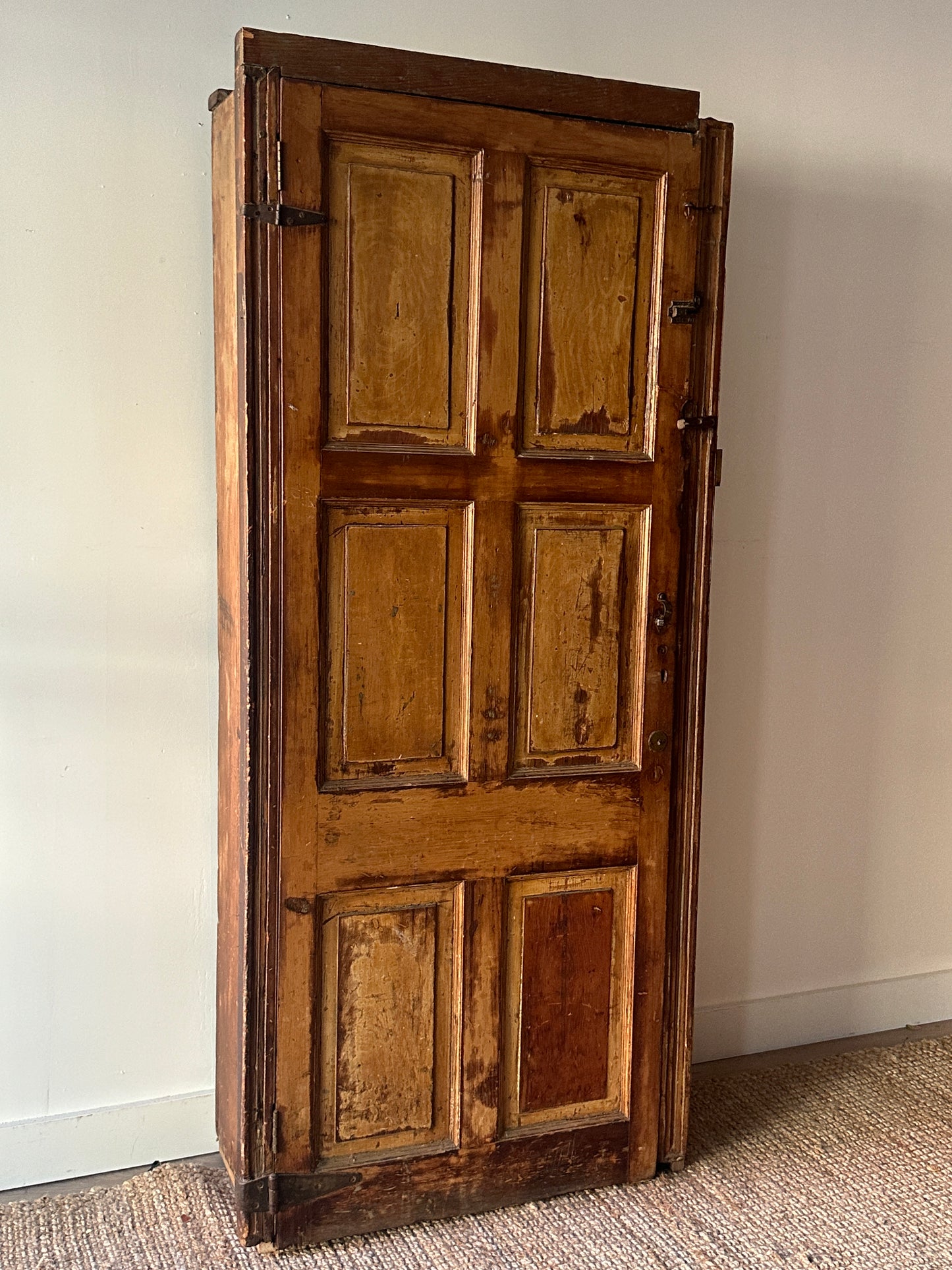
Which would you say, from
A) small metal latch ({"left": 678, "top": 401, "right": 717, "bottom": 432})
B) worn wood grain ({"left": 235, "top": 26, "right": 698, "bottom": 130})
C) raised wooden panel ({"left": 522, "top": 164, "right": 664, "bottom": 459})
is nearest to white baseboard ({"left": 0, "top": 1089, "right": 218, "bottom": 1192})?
raised wooden panel ({"left": 522, "top": 164, "right": 664, "bottom": 459})

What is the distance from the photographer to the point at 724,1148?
2.67 m

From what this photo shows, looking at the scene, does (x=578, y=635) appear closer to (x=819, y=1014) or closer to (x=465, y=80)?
(x=465, y=80)

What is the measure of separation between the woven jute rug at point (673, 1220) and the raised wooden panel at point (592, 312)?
1555mm

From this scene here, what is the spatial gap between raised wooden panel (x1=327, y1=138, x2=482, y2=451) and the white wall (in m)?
0.43

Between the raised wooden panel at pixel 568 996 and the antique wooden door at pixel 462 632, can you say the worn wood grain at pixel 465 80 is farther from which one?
the raised wooden panel at pixel 568 996

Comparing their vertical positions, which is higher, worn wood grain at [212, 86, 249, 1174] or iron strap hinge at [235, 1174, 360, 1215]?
worn wood grain at [212, 86, 249, 1174]

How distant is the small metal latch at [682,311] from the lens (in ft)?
7.57

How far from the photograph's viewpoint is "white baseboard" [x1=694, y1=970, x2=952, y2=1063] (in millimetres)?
3072

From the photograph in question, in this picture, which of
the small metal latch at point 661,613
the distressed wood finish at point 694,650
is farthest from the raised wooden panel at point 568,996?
the small metal latch at point 661,613

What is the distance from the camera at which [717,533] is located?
2900 mm

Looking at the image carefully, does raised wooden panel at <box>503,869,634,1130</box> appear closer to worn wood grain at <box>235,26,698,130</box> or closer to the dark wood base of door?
the dark wood base of door

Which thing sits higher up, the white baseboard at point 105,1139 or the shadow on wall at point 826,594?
the shadow on wall at point 826,594

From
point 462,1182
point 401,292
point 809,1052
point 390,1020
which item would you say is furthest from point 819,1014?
point 401,292

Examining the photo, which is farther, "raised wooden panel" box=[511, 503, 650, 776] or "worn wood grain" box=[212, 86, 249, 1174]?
"raised wooden panel" box=[511, 503, 650, 776]
